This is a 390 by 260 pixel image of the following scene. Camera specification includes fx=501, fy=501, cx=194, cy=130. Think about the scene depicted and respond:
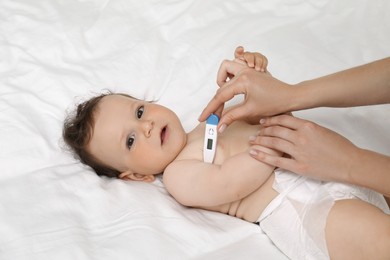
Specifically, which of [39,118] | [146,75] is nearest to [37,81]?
[39,118]

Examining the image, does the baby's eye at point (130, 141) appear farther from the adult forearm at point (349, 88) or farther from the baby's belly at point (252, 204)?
the adult forearm at point (349, 88)

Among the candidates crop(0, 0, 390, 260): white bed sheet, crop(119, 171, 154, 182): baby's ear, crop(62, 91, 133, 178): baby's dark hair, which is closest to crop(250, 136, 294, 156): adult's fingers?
crop(0, 0, 390, 260): white bed sheet

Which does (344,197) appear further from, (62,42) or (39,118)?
(62,42)

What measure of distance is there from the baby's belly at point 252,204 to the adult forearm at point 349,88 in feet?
0.76

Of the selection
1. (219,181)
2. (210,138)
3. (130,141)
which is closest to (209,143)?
(210,138)

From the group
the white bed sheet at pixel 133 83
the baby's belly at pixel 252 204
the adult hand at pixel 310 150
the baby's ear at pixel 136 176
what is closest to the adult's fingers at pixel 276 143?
the adult hand at pixel 310 150

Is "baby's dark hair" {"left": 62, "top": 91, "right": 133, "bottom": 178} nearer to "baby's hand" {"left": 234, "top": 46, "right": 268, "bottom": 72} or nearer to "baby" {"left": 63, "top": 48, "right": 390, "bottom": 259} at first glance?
"baby" {"left": 63, "top": 48, "right": 390, "bottom": 259}

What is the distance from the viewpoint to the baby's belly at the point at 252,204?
1349 millimetres

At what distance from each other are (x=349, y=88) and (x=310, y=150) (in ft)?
0.74

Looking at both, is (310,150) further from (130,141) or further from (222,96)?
(130,141)

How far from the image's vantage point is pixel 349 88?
132cm

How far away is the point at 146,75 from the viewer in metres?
1.80

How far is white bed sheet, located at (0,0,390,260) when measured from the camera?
123 cm

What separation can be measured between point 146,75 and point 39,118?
16.1 inches
